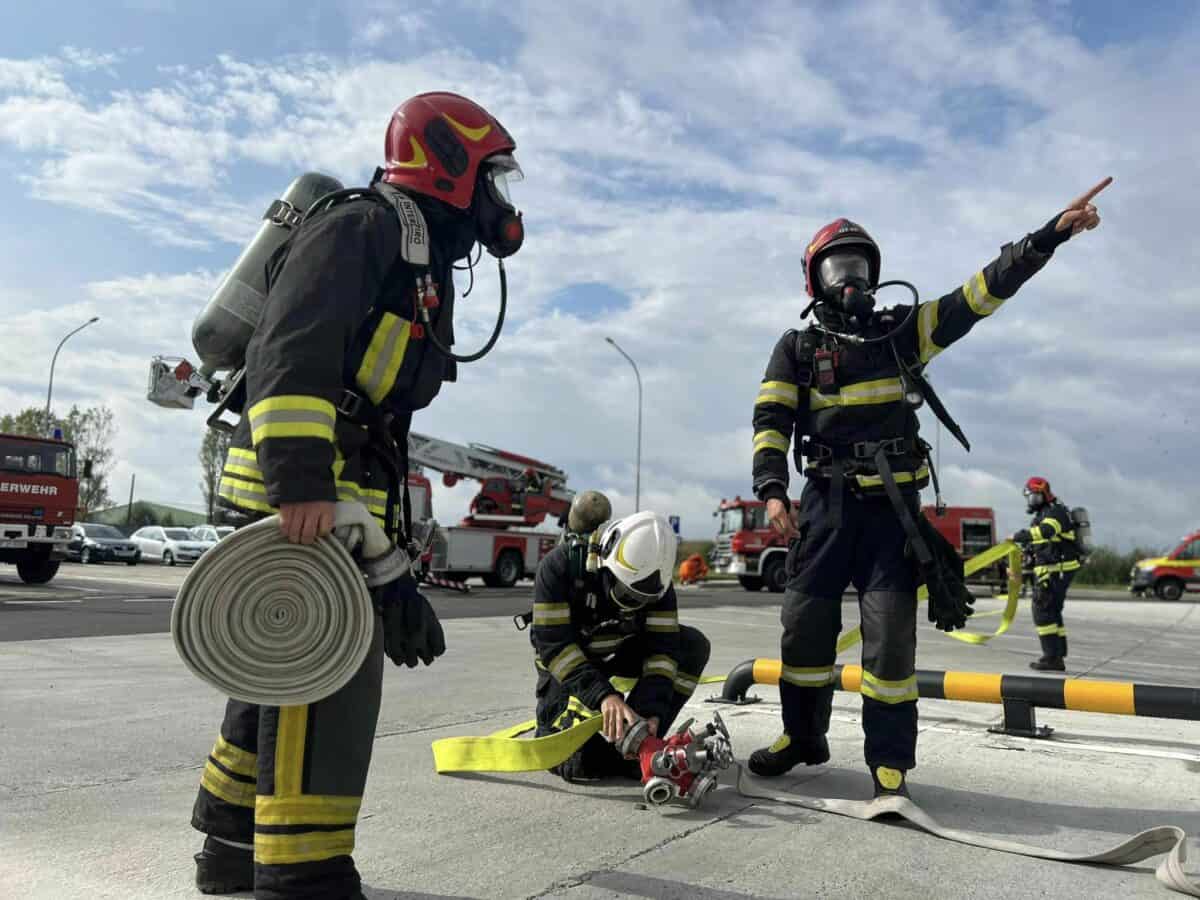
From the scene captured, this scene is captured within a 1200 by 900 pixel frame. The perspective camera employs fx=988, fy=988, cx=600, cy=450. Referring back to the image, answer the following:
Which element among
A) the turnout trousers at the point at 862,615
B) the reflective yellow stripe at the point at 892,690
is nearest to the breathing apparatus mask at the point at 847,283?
the turnout trousers at the point at 862,615

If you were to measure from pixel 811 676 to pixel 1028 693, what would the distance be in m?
1.43

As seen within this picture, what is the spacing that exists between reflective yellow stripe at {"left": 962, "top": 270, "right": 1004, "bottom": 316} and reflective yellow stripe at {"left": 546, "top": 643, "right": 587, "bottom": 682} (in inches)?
76.2

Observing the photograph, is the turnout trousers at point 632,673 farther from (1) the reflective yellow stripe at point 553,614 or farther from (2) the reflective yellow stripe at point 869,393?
(2) the reflective yellow stripe at point 869,393

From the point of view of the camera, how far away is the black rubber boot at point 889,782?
3.29m

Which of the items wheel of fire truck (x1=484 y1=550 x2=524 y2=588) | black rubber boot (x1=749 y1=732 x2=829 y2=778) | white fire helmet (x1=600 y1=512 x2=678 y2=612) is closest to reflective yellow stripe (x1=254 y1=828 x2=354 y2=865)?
white fire helmet (x1=600 y1=512 x2=678 y2=612)

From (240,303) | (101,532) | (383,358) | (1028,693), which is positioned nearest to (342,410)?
(383,358)

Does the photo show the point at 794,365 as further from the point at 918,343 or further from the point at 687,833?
the point at 687,833

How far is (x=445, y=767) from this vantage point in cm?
377

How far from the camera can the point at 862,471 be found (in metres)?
3.62

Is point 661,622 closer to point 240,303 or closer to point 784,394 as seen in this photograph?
point 784,394

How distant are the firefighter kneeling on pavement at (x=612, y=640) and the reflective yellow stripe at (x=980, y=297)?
137 centimetres

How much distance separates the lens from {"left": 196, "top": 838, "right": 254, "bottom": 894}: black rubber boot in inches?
95.0

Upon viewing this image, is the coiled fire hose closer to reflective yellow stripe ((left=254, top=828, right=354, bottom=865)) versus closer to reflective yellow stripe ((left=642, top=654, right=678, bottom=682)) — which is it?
reflective yellow stripe ((left=254, top=828, right=354, bottom=865))

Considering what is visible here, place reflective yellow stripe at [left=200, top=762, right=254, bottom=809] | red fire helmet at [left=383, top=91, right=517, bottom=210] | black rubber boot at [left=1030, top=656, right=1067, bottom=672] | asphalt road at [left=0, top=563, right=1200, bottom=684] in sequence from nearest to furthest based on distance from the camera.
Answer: reflective yellow stripe at [left=200, top=762, right=254, bottom=809] < red fire helmet at [left=383, top=91, right=517, bottom=210] < black rubber boot at [left=1030, top=656, right=1067, bottom=672] < asphalt road at [left=0, top=563, right=1200, bottom=684]
